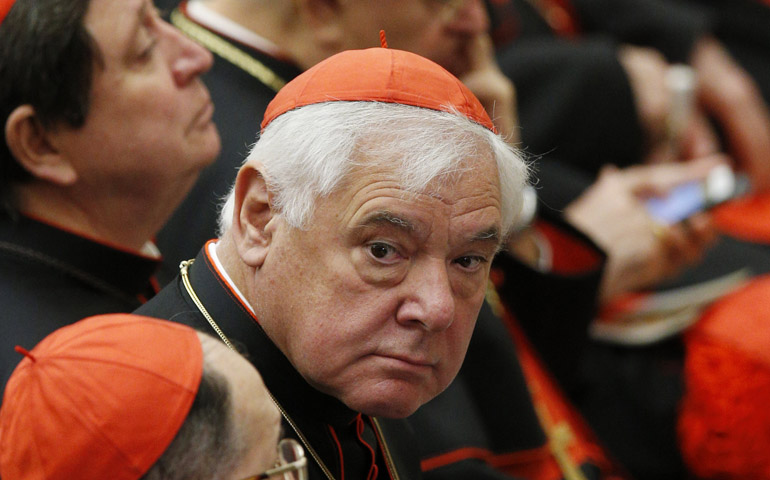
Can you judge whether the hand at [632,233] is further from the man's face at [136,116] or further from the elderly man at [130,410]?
the elderly man at [130,410]

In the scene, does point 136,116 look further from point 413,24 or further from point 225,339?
point 413,24

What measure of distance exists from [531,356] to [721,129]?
2.34m

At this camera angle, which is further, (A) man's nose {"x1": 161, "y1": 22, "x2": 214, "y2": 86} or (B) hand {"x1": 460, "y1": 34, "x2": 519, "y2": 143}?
(B) hand {"x1": 460, "y1": 34, "x2": 519, "y2": 143}

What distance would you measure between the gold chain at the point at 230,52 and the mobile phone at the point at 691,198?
66.4 inches

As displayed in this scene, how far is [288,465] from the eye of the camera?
59.1 inches

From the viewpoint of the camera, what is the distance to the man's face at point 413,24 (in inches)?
116

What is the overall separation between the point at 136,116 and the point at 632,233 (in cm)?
212

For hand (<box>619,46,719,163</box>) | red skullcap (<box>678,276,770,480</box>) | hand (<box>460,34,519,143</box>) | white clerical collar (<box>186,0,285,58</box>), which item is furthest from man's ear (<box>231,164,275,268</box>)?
hand (<box>619,46,719,163</box>)

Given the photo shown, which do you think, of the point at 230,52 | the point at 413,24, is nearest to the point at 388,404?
the point at 413,24

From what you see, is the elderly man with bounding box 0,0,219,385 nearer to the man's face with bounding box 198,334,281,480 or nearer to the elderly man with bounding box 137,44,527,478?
the elderly man with bounding box 137,44,527,478

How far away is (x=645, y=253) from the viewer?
3744 mm

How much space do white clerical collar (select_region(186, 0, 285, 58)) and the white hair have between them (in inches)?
55.4

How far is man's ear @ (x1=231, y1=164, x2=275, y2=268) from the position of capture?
5.76 ft

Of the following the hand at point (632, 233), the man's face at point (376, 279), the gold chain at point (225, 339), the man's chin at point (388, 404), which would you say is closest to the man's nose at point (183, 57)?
the gold chain at point (225, 339)
